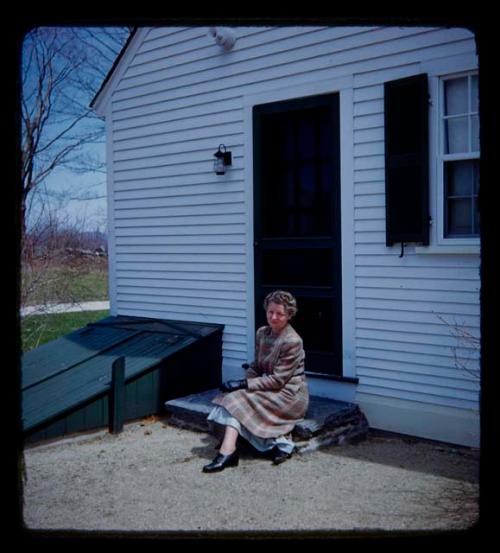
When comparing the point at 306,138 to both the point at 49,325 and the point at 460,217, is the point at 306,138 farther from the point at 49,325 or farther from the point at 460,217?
the point at 49,325

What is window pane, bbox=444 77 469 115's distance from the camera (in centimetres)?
488

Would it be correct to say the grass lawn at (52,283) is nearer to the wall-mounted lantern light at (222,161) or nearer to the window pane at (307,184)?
the wall-mounted lantern light at (222,161)

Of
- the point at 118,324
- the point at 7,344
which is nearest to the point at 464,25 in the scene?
the point at 7,344

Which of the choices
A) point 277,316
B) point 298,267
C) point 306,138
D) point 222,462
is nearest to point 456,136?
point 306,138

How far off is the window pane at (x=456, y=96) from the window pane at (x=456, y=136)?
0.08m

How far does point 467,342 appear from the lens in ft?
15.9

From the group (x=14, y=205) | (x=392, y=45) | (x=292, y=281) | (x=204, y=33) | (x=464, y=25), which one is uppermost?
(x=204, y=33)

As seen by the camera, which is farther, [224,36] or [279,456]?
[224,36]

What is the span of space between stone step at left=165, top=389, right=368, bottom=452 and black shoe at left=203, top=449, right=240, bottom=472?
0.57 meters

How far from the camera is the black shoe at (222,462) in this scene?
439 centimetres

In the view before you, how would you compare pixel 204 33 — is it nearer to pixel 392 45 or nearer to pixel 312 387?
pixel 392 45

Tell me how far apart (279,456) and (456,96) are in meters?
3.40

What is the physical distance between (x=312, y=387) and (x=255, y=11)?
4438 mm

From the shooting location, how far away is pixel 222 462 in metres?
4.41
